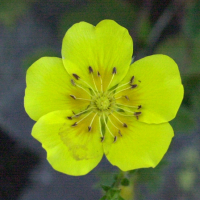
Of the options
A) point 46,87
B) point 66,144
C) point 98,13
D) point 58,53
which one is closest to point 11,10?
point 58,53

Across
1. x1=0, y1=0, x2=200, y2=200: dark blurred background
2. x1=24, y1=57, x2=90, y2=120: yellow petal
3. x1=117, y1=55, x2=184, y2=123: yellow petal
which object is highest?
x1=117, y1=55, x2=184, y2=123: yellow petal

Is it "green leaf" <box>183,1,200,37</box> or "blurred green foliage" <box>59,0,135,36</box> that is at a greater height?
"green leaf" <box>183,1,200,37</box>

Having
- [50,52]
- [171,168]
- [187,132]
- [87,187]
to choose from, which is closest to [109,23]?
[50,52]

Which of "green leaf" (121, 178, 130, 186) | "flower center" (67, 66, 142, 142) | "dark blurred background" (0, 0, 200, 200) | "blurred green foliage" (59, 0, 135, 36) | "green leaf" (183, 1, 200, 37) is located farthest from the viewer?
"blurred green foliage" (59, 0, 135, 36)

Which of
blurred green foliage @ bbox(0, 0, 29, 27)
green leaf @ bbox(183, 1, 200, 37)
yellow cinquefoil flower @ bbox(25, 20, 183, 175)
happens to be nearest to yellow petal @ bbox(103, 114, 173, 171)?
yellow cinquefoil flower @ bbox(25, 20, 183, 175)

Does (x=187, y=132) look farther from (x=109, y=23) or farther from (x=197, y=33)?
(x=109, y=23)

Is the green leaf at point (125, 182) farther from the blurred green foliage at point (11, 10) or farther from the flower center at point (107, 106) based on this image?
the blurred green foliage at point (11, 10)

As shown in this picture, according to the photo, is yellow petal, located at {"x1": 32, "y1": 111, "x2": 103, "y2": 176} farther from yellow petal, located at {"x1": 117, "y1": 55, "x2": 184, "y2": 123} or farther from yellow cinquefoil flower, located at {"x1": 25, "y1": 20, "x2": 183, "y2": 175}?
yellow petal, located at {"x1": 117, "y1": 55, "x2": 184, "y2": 123}

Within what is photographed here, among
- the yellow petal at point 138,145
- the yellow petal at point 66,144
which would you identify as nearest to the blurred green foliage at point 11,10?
the yellow petal at point 66,144
